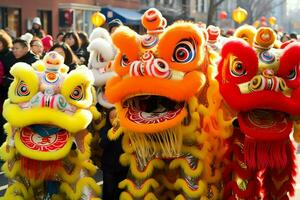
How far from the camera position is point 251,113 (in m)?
4.12

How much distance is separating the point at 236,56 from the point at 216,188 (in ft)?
3.57

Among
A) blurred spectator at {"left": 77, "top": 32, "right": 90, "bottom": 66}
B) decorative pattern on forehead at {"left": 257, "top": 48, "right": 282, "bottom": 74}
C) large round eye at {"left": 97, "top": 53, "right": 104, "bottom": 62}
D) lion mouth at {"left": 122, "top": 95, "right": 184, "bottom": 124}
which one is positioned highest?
decorative pattern on forehead at {"left": 257, "top": 48, "right": 282, "bottom": 74}

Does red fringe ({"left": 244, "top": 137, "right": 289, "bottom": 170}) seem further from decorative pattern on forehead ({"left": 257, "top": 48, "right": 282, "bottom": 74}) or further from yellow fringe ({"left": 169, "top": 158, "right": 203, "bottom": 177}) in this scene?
decorative pattern on forehead ({"left": 257, "top": 48, "right": 282, "bottom": 74})

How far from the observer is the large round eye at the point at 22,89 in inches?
159

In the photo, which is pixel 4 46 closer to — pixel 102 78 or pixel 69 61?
pixel 69 61

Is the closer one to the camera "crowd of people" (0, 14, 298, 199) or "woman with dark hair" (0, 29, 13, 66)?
"crowd of people" (0, 14, 298, 199)

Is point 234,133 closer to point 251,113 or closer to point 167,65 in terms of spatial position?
point 251,113

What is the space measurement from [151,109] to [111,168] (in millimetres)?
729

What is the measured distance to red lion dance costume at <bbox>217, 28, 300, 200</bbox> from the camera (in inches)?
156

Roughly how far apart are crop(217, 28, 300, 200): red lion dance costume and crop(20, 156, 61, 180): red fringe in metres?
1.33

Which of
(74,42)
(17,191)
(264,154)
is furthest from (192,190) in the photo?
(74,42)

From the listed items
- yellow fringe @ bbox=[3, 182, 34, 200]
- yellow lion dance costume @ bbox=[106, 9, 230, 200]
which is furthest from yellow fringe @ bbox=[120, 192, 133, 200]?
yellow fringe @ bbox=[3, 182, 34, 200]

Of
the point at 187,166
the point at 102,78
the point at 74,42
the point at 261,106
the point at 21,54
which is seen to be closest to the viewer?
the point at 261,106

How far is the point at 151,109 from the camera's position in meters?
4.35
